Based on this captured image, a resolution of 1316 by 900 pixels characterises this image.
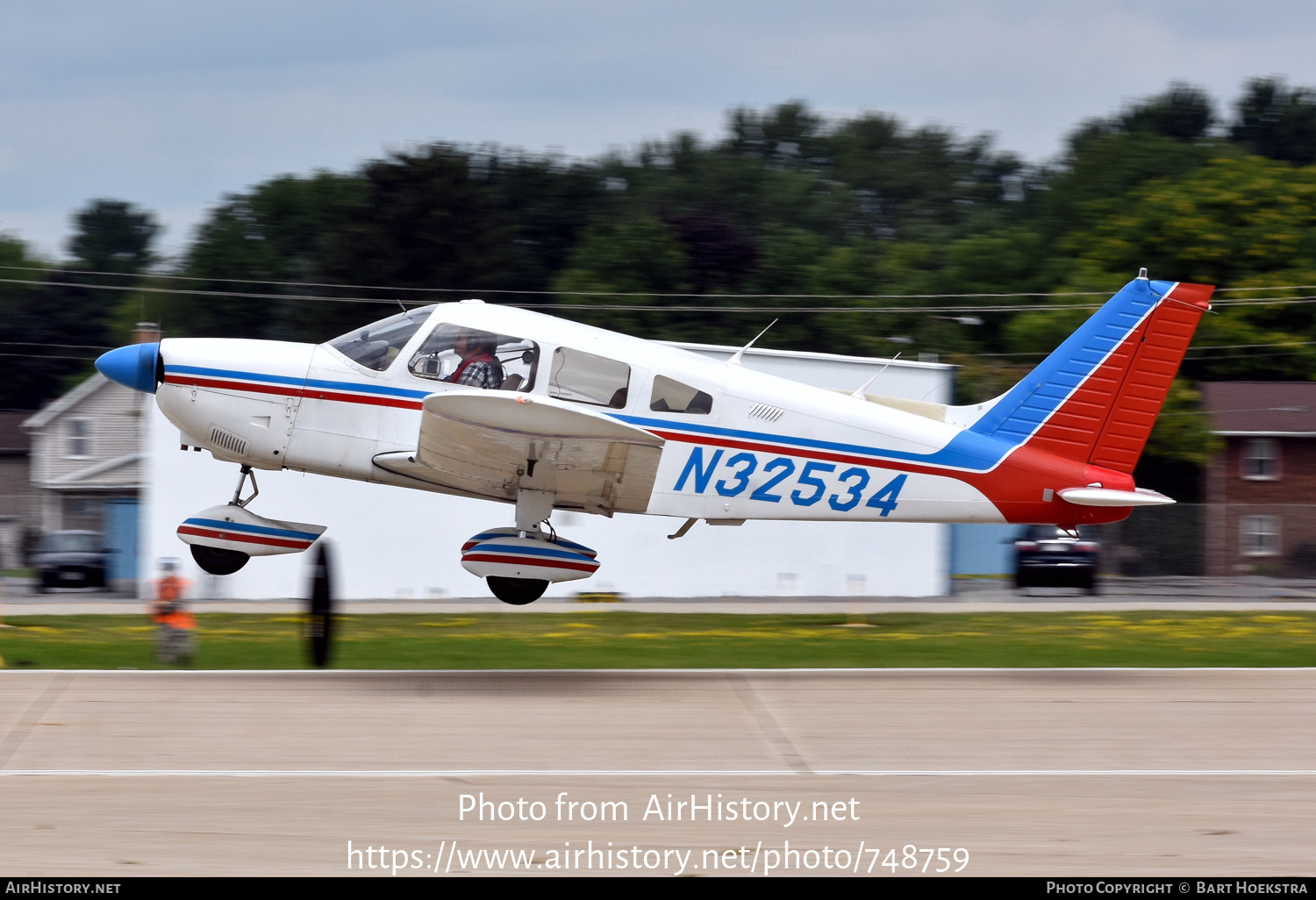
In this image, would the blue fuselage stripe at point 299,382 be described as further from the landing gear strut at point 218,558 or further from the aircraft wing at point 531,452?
the landing gear strut at point 218,558

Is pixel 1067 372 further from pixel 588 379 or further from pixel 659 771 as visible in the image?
pixel 659 771

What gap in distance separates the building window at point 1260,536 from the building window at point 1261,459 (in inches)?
164

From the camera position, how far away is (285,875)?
698 cm

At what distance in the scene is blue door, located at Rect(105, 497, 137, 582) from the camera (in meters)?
27.5

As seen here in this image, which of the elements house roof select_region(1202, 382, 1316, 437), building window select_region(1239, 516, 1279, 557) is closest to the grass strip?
building window select_region(1239, 516, 1279, 557)

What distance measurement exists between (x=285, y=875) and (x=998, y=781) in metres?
4.38

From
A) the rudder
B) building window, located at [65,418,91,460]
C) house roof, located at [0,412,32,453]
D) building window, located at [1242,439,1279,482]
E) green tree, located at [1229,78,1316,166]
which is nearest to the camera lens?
the rudder

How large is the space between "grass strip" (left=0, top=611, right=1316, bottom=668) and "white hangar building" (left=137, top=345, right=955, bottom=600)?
120 inches

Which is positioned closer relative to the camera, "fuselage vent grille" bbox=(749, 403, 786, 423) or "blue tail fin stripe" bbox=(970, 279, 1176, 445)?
"fuselage vent grille" bbox=(749, 403, 786, 423)

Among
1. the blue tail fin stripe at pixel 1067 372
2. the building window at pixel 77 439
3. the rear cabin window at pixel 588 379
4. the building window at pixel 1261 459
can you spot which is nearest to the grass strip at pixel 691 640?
the blue tail fin stripe at pixel 1067 372

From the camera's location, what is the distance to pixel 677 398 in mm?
11852

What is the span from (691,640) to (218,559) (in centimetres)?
689

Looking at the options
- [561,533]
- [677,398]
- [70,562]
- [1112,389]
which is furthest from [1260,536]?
[677,398]

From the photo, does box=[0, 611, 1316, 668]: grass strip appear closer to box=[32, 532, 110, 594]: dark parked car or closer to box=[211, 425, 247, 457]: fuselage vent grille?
box=[211, 425, 247, 457]: fuselage vent grille
